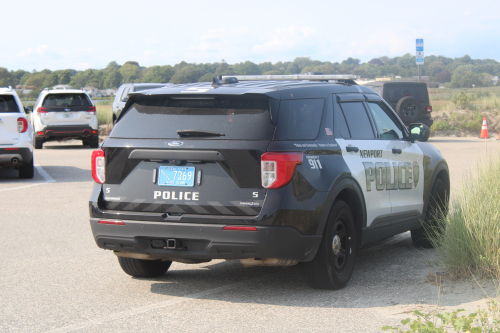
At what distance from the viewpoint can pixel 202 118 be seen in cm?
520

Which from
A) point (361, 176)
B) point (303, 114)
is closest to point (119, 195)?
point (303, 114)

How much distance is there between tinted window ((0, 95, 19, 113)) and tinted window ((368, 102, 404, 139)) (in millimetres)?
9286

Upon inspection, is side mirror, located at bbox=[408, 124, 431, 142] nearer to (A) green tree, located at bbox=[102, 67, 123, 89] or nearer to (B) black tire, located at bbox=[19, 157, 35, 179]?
(B) black tire, located at bbox=[19, 157, 35, 179]

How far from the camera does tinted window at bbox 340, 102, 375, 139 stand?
602cm

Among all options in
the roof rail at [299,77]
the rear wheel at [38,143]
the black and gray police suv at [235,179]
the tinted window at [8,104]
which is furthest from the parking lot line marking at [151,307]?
the rear wheel at [38,143]

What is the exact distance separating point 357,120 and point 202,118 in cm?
170

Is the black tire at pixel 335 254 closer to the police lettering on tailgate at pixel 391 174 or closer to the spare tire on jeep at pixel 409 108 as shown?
the police lettering on tailgate at pixel 391 174

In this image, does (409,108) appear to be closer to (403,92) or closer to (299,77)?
(403,92)

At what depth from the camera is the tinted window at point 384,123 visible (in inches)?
260

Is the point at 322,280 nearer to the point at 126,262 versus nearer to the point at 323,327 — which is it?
the point at 323,327

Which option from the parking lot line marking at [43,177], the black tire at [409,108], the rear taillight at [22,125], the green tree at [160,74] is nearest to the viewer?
the parking lot line marking at [43,177]

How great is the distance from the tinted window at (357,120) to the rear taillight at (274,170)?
1219 millimetres

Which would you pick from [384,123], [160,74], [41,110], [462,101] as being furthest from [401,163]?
[160,74]

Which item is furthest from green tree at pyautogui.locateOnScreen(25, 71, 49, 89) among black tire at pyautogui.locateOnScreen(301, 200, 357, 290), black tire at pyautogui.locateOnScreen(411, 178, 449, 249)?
black tire at pyautogui.locateOnScreen(301, 200, 357, 290)
